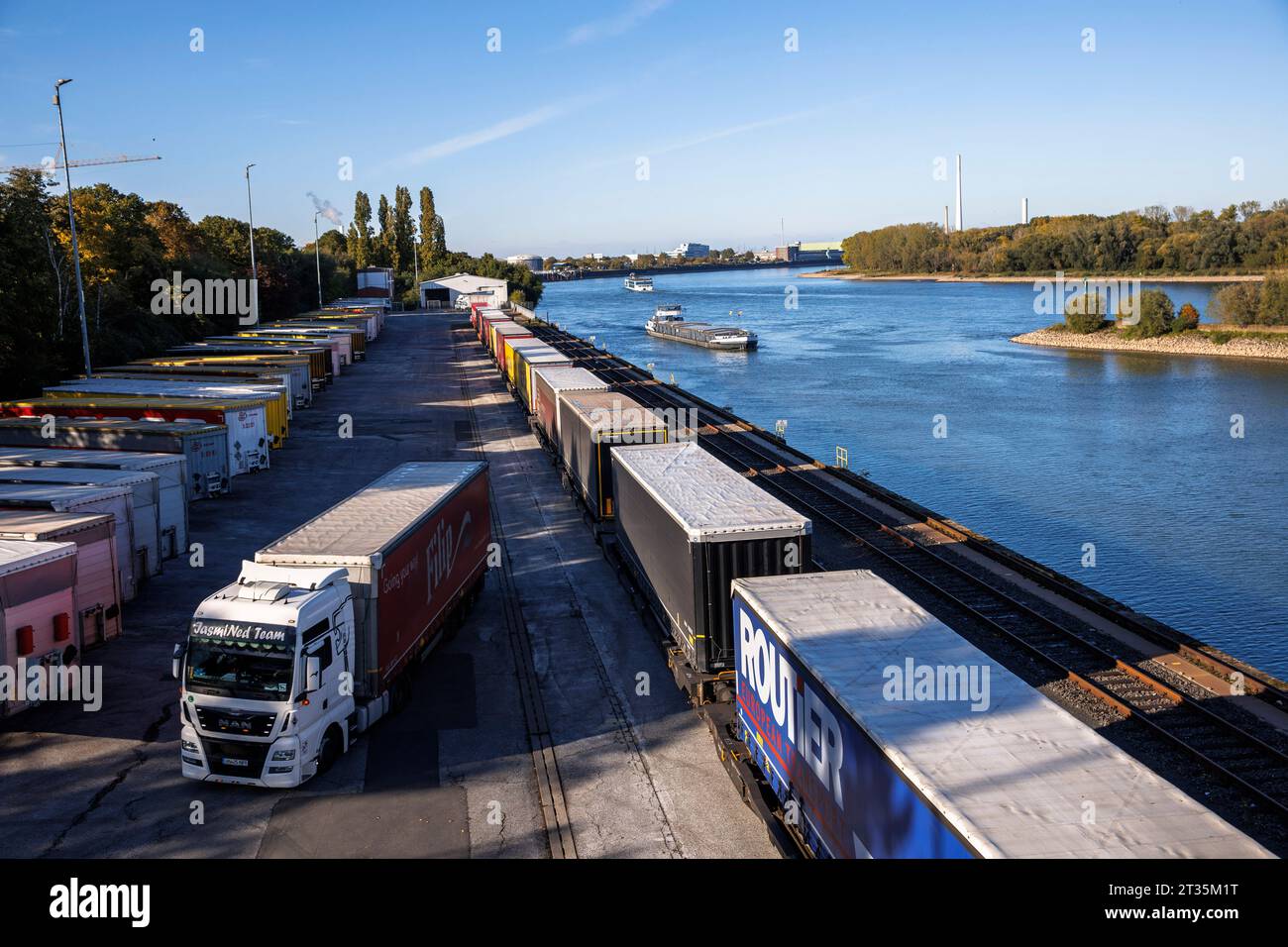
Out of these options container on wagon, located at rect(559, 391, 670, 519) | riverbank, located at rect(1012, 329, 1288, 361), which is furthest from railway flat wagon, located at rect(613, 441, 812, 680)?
riverbank, located at rect(1012, 329, 1288, 361)

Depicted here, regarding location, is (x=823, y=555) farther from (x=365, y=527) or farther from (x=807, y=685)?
(x=807, y=685)

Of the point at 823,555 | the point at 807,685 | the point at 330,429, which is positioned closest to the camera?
the point at 807,685

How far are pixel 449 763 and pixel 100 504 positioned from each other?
480 inches

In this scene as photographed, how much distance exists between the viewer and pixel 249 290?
93.4 m

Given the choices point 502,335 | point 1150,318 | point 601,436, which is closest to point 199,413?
point 601,436

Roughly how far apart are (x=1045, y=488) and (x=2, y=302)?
152ft

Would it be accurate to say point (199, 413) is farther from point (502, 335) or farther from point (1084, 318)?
point (1084, 318)

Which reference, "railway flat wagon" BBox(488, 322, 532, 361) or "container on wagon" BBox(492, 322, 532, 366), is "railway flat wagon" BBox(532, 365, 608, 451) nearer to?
"railway flat wagon" BBox(488, 322, 532, 361)

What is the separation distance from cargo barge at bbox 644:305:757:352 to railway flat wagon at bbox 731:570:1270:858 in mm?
92206

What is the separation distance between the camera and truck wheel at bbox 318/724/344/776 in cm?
1439

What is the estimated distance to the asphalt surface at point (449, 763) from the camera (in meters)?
13.0

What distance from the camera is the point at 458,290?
16062 centimetres

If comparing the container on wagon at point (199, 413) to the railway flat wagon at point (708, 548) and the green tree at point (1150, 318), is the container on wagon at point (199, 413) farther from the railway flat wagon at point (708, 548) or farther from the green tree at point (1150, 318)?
the green tree at point (1150, 318)
